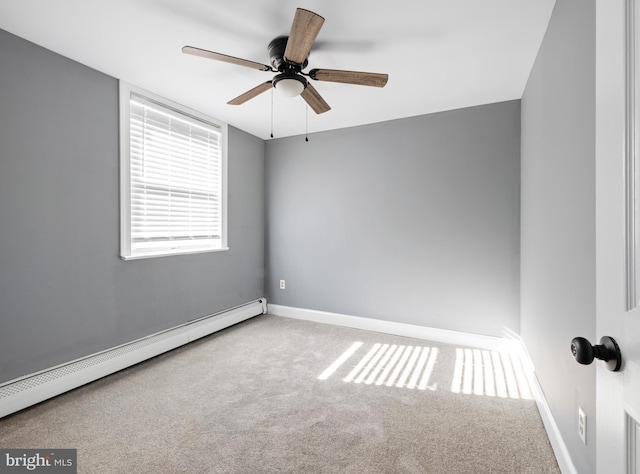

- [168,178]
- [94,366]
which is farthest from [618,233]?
[168,178]

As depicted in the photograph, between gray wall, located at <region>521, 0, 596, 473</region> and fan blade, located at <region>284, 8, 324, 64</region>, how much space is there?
115cm

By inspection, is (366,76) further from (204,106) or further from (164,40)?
(204,106)

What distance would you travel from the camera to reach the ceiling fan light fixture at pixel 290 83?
2012mm

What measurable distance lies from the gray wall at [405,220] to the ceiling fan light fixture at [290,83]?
168 cm

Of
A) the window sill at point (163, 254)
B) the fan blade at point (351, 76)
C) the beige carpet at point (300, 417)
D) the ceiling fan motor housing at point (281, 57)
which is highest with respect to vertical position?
the ceiling fan motor housing at point (281, 57)

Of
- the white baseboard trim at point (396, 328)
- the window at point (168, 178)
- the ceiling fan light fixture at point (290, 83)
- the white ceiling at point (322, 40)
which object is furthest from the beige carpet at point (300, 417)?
the white ceiling at point (322, 40)

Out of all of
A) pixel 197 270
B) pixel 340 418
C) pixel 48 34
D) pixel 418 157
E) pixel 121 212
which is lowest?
pixel 340 418

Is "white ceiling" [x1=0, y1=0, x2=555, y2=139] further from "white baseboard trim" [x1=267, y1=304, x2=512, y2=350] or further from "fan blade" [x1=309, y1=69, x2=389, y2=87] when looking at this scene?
"white baseboard trim" [x1=267, y1=304, x2=512, y2=350]

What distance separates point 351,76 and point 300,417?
7.32ft

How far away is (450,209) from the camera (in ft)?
10.5

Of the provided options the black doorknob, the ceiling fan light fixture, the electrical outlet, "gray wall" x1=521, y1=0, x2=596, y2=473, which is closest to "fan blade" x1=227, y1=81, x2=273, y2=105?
the ceiling fan light fixture

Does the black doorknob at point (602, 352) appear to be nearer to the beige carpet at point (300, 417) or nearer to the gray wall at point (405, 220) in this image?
the beige carpet at point (300, 417)

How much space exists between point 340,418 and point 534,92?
267 centimetres

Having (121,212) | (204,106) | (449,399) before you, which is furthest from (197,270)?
(449,399)
